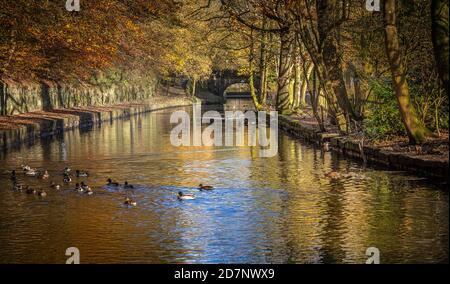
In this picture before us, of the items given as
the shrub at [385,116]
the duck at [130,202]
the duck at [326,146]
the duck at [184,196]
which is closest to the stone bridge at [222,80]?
the duck at [326,146]

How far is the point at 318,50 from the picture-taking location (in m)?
37.0

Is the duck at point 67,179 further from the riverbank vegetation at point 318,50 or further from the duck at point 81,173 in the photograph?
the riverbank vegetation at point 318,50

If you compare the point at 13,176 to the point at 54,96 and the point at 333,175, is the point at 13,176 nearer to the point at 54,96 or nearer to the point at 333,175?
the point at 333,175

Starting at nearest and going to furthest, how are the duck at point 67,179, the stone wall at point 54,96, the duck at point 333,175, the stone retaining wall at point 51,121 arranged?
the duck at point 67,179
the duck at point 333,175
the stone retaining wall at point 51,121
the stone wall at point 54,96

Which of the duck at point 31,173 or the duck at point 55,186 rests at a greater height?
the duck at point 31,173

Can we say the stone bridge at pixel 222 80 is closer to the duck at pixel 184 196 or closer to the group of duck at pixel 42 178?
the group of duck at pixel 42 178

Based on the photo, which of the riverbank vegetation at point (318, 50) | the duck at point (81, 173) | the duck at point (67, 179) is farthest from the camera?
the riverbank vegetation at point (318, 50)

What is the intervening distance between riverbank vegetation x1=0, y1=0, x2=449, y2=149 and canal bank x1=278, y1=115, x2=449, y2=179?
2.25 ft

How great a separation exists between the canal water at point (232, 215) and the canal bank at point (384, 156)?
0.59 metres

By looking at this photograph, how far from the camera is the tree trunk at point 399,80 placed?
28750mm

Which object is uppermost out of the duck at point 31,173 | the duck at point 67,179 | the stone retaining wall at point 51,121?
the stone retaining wall at point 51,121

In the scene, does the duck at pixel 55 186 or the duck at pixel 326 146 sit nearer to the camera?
the duck at pixel 55 186

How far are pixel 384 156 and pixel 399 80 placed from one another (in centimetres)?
242

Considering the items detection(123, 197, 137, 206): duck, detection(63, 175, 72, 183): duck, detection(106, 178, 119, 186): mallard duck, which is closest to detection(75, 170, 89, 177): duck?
detection(63, 175, 72, 183): duck
